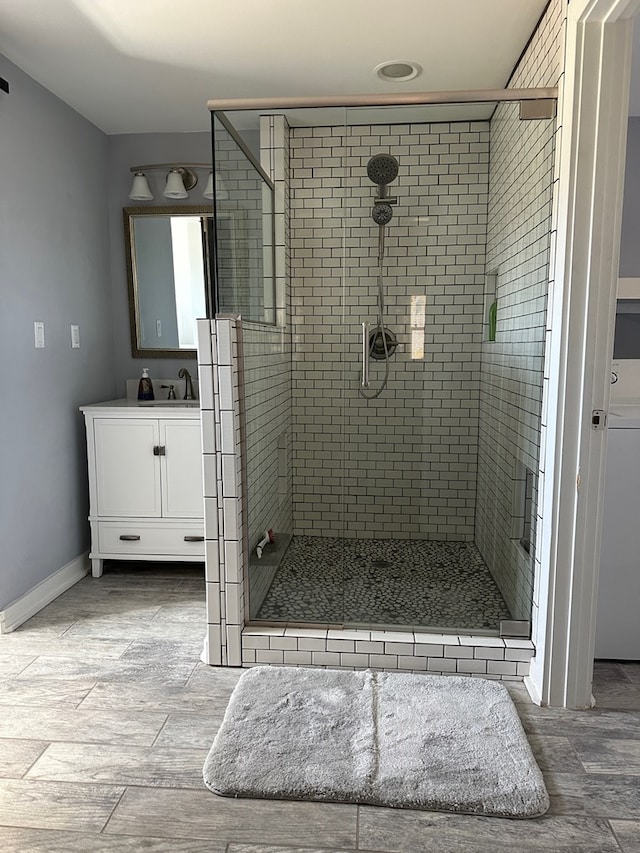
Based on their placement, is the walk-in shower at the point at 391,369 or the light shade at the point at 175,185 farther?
the light shade at the point at 175,185

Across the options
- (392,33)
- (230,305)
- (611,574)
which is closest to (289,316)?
(230,305)

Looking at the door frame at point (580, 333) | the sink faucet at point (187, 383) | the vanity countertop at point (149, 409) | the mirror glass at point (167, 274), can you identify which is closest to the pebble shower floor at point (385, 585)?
the door frame at point (580, 333)

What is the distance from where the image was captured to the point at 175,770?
1.72 meters

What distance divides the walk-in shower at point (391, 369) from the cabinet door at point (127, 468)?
937mm

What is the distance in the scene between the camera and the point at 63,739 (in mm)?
1866

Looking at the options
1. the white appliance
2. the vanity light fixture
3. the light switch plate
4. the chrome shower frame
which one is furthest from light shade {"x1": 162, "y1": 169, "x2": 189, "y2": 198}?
the white appliance

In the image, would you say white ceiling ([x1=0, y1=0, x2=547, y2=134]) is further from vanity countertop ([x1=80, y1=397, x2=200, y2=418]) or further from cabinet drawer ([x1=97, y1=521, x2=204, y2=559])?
cabinet drawer ([x1=97, y1=521, x2=204, y2=559])

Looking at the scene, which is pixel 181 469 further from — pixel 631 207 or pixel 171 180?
pixel 631 207

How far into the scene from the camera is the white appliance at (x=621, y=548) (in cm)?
220

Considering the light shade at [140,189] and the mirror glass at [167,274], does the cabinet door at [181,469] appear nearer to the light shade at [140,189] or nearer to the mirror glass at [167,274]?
the mirror glass at [167,274]

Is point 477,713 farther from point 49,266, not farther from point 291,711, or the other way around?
point 49,266

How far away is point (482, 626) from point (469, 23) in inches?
88.0

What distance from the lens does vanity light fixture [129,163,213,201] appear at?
3.36 meters

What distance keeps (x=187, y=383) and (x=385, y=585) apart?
Result: 5.67ft
